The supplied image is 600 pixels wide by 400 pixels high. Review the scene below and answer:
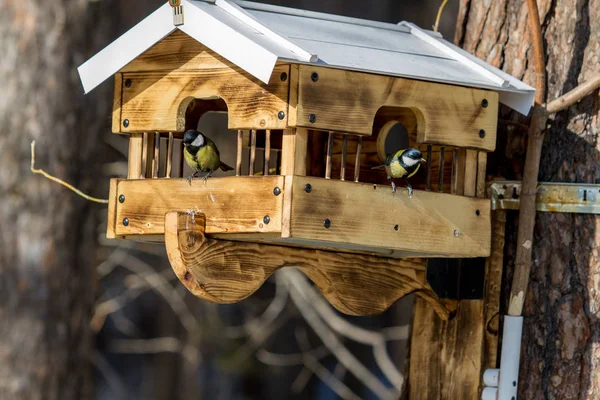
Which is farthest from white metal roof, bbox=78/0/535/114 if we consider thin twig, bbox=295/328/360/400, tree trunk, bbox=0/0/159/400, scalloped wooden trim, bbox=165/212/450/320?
thin twig, bbox=295/328/360/400

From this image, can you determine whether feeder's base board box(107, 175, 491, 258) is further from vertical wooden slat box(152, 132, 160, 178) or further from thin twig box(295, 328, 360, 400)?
thin twig box(295, 328, 360, 400)

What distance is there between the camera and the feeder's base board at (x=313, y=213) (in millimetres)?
2451

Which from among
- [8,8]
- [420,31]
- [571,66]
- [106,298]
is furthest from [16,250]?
[571,66]

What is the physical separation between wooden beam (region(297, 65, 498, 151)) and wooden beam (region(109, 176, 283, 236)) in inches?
8.6

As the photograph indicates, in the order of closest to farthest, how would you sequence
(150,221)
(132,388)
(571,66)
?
(150,221), (571,66), (132,388)

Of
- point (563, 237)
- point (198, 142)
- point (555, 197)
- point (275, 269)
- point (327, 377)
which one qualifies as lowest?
point (327, 377)

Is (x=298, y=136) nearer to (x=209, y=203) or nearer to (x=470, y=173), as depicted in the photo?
(x=209, y=203)

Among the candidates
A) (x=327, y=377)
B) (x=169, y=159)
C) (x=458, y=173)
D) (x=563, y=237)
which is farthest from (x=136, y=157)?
(x=327, y=377)

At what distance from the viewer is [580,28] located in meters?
2.95

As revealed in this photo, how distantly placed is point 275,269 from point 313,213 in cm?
37

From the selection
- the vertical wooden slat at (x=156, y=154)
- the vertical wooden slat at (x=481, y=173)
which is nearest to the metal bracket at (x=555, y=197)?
the vertical wooden slat at (x=481, y=173)

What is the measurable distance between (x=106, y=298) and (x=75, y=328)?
162cm

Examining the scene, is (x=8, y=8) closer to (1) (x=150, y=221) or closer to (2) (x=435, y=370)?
(1) (x=150, y=221)

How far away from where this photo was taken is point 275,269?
2766 millimetres
